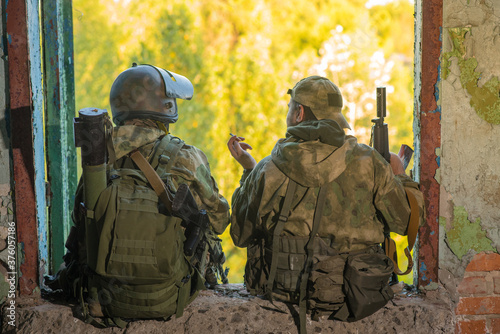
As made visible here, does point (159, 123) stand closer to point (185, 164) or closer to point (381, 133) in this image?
point (185, 164)

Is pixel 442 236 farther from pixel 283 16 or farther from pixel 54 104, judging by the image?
pixel 283 16

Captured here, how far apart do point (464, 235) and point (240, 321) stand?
1.34 meters

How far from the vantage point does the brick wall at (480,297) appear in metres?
3.19

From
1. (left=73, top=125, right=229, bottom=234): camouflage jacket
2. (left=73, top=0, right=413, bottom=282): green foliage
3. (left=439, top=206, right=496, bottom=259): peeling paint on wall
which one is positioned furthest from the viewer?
(left=73, top=0, right=413, bottom=282): green foliage

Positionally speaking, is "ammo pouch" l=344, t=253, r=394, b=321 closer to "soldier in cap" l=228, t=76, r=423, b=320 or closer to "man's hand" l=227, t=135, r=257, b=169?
"soldier in cap" l=228, t=76, r=423, b=320

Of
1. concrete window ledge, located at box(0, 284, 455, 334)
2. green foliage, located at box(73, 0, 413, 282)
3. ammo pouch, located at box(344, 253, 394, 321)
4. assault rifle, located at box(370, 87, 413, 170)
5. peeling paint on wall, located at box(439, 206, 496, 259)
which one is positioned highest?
green foliage, located at box(73, 0, 413, 282)

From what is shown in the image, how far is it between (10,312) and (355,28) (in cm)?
2340

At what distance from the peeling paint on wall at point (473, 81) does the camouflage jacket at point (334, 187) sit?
661mm

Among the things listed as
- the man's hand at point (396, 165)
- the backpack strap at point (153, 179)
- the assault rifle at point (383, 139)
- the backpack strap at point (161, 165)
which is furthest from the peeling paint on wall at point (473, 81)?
the backpack strap at point (153, 179)

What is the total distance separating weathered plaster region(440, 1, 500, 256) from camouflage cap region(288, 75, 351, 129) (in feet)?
2.04

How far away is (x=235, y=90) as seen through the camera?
21750 millimetres

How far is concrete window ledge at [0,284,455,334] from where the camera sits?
2951 mm

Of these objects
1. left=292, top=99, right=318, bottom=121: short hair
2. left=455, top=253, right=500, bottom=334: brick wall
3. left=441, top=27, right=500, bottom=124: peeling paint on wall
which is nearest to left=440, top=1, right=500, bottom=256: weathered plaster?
left=441, top=27, right=500, bottom=124: peeling paint on wall

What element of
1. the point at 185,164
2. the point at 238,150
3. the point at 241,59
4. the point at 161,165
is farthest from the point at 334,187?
the point at 241,59
